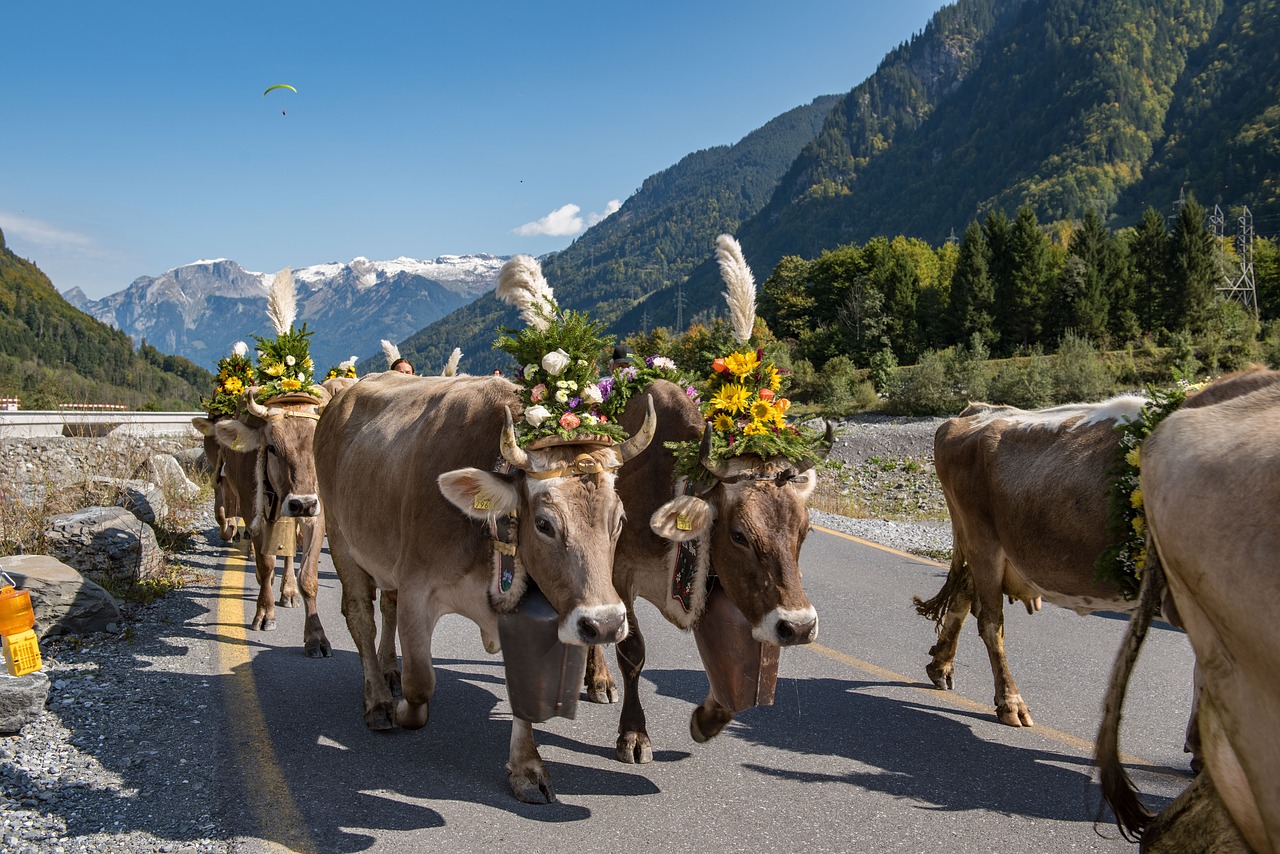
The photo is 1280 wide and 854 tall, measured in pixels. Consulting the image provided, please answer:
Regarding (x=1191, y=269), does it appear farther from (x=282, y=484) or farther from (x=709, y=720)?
(x=709, y=720)

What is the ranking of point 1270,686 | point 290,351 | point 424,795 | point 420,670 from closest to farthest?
point 1270,686 → point 424,795 → point 420,670 → point 290,351

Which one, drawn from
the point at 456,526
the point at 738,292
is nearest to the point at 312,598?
the point at 456,526

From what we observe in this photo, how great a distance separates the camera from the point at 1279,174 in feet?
420

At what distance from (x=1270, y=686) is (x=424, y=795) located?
3862 mm

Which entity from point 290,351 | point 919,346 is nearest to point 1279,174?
point 919,346

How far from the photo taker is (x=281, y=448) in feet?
26.7

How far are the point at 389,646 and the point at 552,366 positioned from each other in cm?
268

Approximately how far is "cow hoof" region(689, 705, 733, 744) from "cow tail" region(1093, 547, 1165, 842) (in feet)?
7.82

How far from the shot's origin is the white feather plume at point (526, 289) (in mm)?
5555

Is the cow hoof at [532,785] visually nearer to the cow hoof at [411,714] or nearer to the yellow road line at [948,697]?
the cow hoof at [411,714]

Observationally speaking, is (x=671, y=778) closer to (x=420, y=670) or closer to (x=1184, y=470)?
(x=420, y=670)

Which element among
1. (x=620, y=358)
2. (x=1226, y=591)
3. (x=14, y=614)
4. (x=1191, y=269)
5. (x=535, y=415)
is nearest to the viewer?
(x=1226, y=591)

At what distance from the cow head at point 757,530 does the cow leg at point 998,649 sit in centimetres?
197

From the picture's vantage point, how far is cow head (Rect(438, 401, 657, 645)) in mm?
4250
